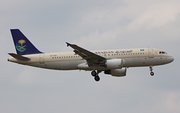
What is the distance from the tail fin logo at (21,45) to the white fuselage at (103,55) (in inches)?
89.6

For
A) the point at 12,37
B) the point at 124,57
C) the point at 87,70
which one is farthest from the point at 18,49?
the point at 124,57

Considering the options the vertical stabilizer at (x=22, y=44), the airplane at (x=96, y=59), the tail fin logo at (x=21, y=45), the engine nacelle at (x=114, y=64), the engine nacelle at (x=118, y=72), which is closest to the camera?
the engine nacelle at (x=114, y=64)

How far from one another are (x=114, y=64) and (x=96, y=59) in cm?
242

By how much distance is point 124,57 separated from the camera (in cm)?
6819

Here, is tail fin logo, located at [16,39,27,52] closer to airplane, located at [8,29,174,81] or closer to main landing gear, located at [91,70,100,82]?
airplane, located at [8,29,174,81]

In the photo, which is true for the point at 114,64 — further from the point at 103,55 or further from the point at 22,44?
the point at 22,44

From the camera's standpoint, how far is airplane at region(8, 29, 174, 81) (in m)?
67.9

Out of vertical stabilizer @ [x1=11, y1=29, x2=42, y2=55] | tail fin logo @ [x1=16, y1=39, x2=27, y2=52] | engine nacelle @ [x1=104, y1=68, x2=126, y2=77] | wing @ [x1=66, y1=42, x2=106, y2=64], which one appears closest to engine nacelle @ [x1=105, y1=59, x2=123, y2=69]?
wing @ [x1=66, y1=42, x2=106, y2=64]

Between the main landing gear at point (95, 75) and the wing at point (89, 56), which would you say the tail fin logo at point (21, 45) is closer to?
the wing at point (89, 56)

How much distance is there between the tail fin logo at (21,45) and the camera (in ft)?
241

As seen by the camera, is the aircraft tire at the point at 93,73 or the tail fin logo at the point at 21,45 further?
the tail fin logo at the point at 21,45

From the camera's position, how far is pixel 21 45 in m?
73.9

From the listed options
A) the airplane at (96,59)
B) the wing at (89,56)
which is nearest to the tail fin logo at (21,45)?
the airplane at (96,59)

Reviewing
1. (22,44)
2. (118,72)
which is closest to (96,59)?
(118,72)
